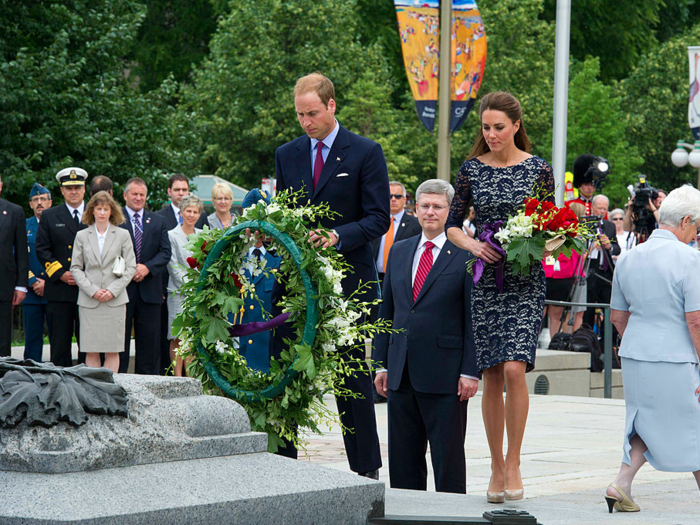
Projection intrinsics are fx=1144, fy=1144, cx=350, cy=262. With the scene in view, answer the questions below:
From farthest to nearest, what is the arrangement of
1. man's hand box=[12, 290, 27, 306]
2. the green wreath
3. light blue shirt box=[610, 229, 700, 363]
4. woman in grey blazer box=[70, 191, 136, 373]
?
man's hand box=[12, 290, 27, 306]
woman in grey blazer box=[70, 191, 136, 373]
light blue shirt box=[610, 229, 700, 363]
the green wreath

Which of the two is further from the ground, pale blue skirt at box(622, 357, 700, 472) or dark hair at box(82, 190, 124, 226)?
dark hair at box(82, 190, 124, 226)

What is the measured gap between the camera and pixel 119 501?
4.02m

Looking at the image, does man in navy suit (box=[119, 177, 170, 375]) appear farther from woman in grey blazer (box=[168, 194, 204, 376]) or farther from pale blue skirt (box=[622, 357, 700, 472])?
pale blue skirt (box=[622, 357, 700, 472])

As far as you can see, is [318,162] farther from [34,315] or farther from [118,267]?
[34,315]

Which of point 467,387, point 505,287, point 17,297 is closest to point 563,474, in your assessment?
point 467,387

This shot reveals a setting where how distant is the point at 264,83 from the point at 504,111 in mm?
25824

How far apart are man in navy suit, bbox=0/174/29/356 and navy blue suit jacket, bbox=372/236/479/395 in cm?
609

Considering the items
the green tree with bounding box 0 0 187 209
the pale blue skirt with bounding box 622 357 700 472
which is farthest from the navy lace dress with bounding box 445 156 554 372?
the green tree with bounding box 0 0 187 209

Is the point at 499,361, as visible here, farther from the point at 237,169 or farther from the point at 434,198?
the point at 237,169

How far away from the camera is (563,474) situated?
25.1 ft

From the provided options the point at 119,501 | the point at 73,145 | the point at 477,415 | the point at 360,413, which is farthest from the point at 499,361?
the point at 73,145

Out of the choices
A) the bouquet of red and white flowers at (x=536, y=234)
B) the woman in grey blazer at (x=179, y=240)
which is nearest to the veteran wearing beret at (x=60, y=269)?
the woman in grey blazer at (x=179, y=240)

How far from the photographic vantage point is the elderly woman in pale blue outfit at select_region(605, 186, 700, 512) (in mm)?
5988

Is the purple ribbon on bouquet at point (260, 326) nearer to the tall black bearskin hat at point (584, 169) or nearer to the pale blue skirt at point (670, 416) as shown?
the pale blue skirt at point (670, 416)
